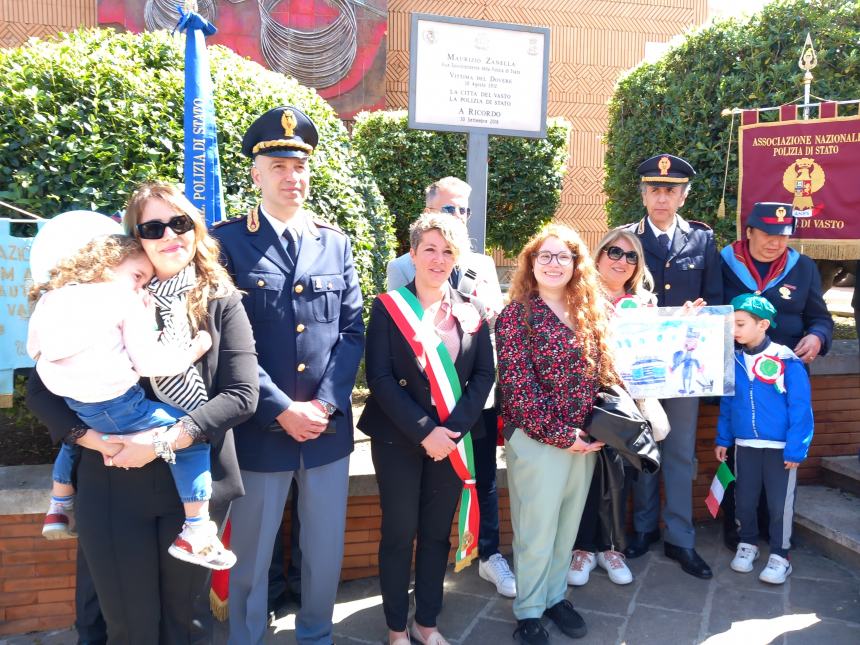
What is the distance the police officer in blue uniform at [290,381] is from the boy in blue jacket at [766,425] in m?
2.16

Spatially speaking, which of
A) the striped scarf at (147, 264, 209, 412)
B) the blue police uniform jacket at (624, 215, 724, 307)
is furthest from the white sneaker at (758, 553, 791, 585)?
the striped scarf at (147, 264, 209, 412)

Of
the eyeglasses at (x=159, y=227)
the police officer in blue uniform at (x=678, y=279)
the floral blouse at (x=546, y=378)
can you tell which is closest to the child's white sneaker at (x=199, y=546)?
the eyeglasses at (x=159, y=227)

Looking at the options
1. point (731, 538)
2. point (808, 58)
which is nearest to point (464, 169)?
point (808, 58)

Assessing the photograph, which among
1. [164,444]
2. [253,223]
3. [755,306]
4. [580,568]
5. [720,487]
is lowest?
[580,568]

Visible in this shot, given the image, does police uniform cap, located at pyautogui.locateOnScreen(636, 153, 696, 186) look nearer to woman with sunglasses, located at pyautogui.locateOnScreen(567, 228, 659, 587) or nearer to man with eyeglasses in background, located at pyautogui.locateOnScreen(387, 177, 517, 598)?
woman with sunglasses, located at pyautogui.locateOnScreen(567, 228, 659, 587)

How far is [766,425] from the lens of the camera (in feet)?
12.0

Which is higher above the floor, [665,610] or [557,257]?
[557,257]

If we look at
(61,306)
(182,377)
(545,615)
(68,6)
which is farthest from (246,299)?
(68,6)

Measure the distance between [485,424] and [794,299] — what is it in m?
1.93

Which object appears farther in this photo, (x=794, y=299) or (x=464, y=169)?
(x=464, y=169)

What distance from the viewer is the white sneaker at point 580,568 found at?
143 inches

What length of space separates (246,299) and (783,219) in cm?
295

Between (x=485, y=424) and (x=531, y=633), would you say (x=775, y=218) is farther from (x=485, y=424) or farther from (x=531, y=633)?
(x=531, y=633)

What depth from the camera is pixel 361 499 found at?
11.9ft
